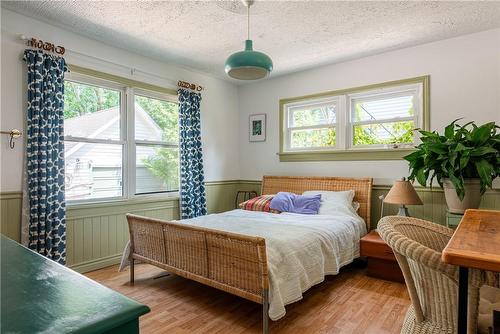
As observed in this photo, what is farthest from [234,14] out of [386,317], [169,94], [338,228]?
[386,317]

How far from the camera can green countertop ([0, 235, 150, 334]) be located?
486mm

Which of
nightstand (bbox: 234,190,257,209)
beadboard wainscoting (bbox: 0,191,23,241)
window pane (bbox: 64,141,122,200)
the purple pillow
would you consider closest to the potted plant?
the purple pillow

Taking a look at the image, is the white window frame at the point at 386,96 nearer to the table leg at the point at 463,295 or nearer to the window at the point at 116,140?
the window at the point at 116,140

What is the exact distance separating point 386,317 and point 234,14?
2.91m

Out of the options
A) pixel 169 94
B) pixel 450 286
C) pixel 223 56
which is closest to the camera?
pixel 450 286

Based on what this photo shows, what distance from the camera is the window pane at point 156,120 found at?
12.6 ft

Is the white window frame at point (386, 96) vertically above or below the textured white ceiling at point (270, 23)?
below

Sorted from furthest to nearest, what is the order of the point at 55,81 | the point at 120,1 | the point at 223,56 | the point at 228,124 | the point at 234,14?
the point at 228,124 < the point at 223,56 < the point at 55,81 < the point at 234,14 < the point at 120,1

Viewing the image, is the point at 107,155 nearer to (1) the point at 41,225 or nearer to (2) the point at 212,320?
(1) the point at 41,225

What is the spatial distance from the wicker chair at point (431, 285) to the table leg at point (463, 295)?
8cm

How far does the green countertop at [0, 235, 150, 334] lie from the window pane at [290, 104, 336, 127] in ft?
13.1

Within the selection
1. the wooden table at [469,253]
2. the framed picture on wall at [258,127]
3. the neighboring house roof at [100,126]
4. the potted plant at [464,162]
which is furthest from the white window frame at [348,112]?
the wooden table at [469,253]

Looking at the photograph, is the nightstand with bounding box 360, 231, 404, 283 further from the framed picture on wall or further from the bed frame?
the framed picture on wall

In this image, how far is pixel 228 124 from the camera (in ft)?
16.5
